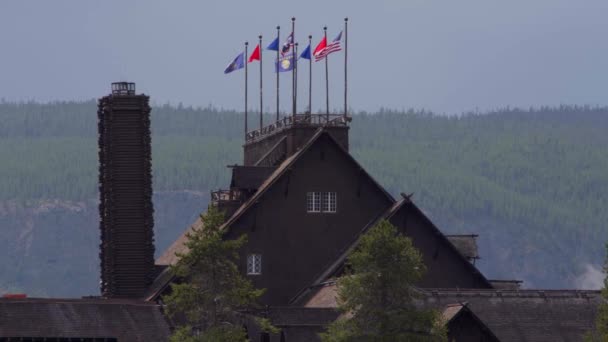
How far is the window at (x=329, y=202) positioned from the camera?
406 feet

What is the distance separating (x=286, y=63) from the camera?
133 meters

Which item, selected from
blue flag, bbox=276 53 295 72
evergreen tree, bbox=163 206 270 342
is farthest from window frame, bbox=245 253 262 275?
evergreen tree, bbox=163 206 270 342

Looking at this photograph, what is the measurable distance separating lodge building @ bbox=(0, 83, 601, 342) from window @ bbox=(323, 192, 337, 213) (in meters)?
0.06

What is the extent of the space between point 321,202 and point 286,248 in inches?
139

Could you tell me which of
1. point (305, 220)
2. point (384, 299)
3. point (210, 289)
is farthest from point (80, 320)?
point (384, 299)

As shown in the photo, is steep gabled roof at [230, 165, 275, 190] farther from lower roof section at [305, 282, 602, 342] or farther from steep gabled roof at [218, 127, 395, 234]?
lower roof section at [305, 282, 602, 342]

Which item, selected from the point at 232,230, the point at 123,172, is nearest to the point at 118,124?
the point at 123,172

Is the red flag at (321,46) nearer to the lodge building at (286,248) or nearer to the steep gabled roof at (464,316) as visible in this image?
the lodge building at (286,248)

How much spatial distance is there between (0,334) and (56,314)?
13.8 feet

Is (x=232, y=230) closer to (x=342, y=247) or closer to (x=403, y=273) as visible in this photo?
(x=342, y=247)

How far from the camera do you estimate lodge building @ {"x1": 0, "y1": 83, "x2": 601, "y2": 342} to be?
10675 centimetres

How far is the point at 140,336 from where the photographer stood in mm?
107938

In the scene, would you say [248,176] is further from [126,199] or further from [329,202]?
[126,199]

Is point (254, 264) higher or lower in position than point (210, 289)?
higher
